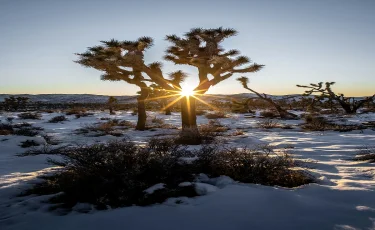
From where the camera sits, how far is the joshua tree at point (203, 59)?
9312mm

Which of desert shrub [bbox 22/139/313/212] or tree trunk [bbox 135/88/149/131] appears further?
tree trunk [bbox 135/88/149/131]

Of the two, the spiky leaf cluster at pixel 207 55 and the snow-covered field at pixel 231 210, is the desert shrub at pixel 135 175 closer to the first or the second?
the snow-covered field at pixel 231 210

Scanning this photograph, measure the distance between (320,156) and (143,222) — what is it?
170 inches

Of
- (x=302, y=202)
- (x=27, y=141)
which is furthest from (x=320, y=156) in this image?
(x=27, y=141)

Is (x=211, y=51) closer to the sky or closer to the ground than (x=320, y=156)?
closer to the sky

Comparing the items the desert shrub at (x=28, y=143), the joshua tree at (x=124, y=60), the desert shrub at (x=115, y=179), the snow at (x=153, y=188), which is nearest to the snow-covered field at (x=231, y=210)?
the desert shrub at (x=115, y=179)

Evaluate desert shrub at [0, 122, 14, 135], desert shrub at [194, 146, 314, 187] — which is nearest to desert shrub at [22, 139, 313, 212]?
desert shrub at [194, 146, 314, 187]

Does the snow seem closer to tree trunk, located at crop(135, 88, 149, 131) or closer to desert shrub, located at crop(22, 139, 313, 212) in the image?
desert shrub, located at crop(22, 139, 313, 212)

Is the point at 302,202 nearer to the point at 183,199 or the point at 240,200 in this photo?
the point at 240,200

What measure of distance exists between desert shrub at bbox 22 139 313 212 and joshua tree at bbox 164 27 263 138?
5.15m

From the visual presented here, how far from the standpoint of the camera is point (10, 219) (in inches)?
101

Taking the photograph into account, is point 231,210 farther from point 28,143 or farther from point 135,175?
point 28,143

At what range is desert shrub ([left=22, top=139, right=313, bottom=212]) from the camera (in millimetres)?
3020

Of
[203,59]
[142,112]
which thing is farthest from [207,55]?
[142,112]
